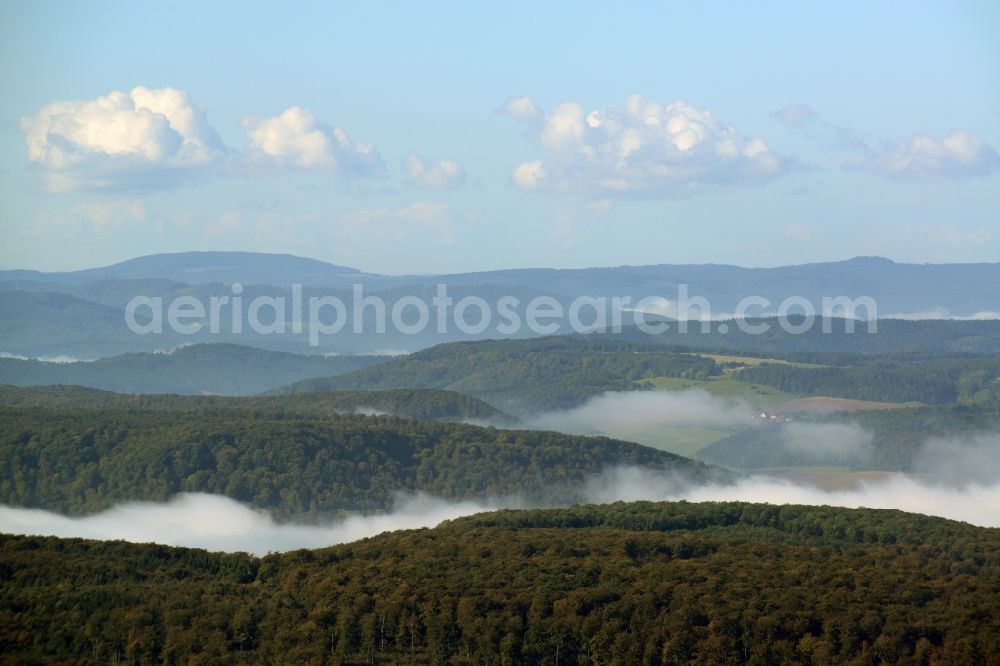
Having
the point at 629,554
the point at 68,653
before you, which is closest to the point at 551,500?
the point at 629,554

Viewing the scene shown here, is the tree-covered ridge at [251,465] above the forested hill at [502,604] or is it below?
below

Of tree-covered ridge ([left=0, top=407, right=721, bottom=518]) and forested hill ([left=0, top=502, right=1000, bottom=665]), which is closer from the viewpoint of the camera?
forested hill ([left=0, top=502, right=1000, bottom=665])

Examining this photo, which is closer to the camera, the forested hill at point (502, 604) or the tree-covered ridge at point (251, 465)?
the forested hill at point (502, 604)

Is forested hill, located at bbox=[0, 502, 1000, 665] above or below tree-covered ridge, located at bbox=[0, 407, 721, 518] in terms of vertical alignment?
above

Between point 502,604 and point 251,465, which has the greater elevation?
point 502,604

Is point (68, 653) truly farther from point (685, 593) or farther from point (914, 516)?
point (914, 516)
